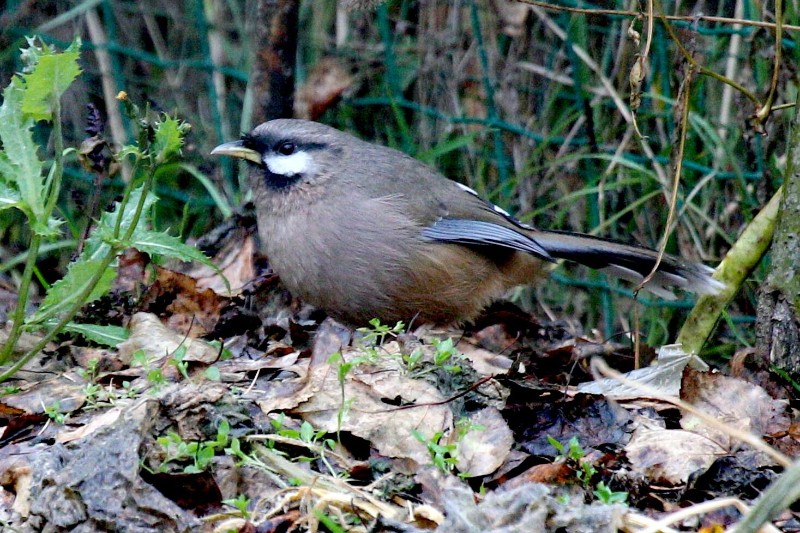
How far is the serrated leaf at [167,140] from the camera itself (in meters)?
3.27

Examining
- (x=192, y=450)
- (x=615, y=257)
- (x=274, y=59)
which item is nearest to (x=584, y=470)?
(x=192, y=450)

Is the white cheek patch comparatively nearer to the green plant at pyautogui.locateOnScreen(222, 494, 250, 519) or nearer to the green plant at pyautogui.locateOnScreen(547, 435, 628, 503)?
the green plant at pyautogui.locateOnScreen(547, 435, 628, 503)

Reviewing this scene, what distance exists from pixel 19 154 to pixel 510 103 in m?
3.99

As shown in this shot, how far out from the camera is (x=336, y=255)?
4.77 metres

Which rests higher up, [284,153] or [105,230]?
[105,230]

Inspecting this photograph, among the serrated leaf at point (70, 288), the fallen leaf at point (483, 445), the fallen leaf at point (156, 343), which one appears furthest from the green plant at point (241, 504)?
the fallen leaf at point (156, 343)

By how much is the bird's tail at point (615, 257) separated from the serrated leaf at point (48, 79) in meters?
2.74

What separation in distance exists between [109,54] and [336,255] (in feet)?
12.6

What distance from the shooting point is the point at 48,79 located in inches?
132

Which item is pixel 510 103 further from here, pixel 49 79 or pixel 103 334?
pixel 49 79

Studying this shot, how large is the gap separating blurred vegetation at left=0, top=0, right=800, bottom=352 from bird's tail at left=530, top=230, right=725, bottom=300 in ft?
1.64

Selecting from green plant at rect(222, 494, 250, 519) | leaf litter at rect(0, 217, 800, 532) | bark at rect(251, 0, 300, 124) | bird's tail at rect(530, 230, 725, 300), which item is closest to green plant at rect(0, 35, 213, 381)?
leaf litter at rect(0, 217, 800, 532)

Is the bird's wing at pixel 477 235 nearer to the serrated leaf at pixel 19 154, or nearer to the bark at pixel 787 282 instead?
the bark at pixel 787 282

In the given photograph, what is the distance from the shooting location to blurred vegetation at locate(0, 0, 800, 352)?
602 centimetres
